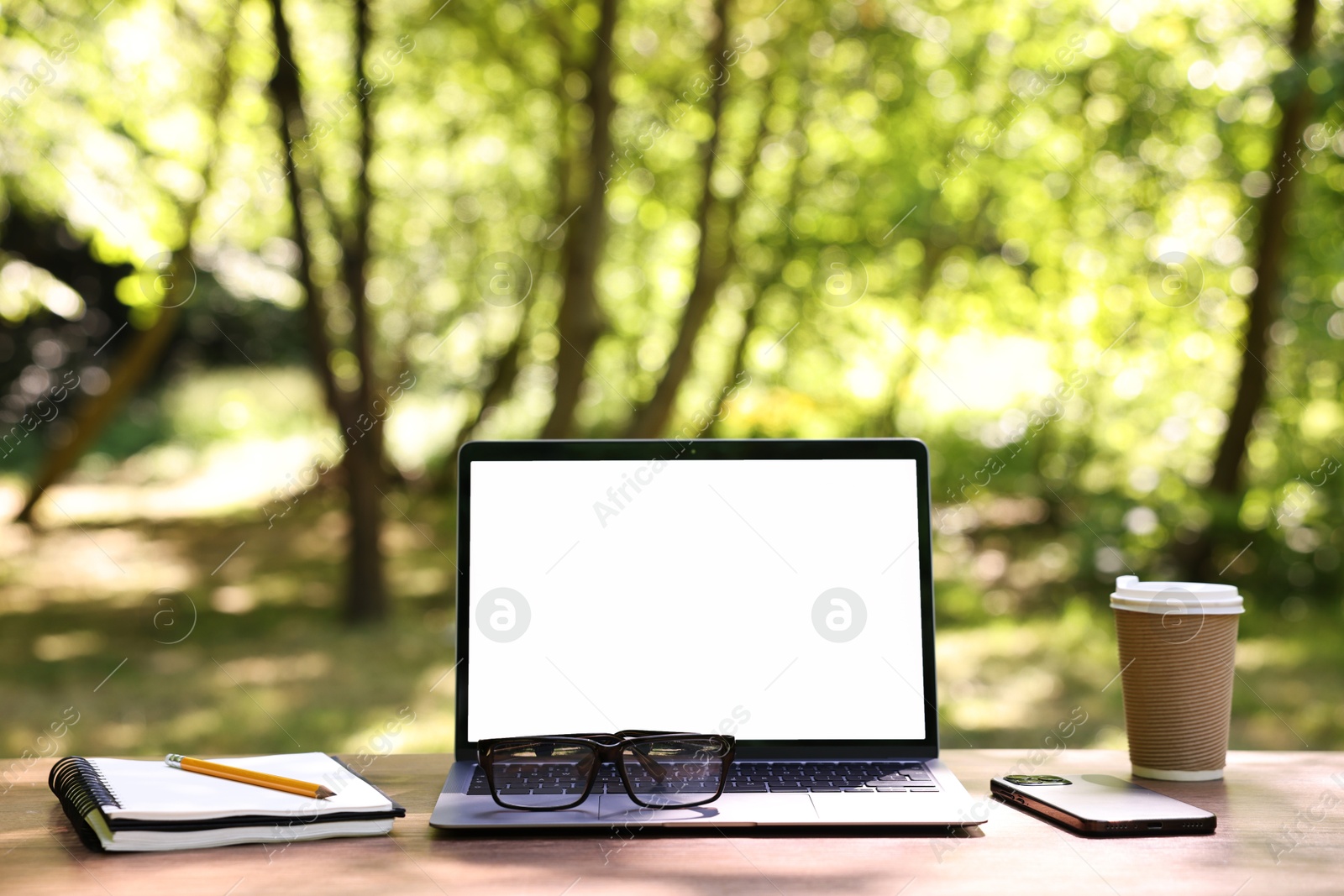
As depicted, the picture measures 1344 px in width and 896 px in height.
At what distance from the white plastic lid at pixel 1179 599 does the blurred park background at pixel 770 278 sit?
10.9 feet

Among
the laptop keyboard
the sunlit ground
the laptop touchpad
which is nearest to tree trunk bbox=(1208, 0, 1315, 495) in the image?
Result: the sunlit ground

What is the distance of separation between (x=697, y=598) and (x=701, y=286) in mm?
5251

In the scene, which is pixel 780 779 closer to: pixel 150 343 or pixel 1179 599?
pixel 1179 599

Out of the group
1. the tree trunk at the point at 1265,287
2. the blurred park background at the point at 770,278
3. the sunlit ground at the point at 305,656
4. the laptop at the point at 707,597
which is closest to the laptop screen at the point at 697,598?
the laptop at the point at 707,597

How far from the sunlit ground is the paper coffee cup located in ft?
9.47

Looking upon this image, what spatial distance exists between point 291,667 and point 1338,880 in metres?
5.19

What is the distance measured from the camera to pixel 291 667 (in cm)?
552

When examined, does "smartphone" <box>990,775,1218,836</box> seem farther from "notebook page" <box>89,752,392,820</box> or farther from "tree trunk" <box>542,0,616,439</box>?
"tree trunk" <box>542,0,616,439</box>

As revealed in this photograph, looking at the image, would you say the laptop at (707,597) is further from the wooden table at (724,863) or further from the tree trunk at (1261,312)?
the tree trunk at (1261,312)

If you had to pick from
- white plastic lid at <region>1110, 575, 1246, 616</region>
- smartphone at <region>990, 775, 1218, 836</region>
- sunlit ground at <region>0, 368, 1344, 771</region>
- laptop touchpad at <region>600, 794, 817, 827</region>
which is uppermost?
white plastic lid at <region>1110, 575, 1246, 616</region>

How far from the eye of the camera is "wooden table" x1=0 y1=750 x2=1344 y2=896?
100 centimetres

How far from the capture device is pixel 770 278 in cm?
670

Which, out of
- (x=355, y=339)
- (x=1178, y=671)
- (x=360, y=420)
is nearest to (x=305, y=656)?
(x=360, y=420)

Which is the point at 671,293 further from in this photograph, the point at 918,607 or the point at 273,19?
the point at 918,607
